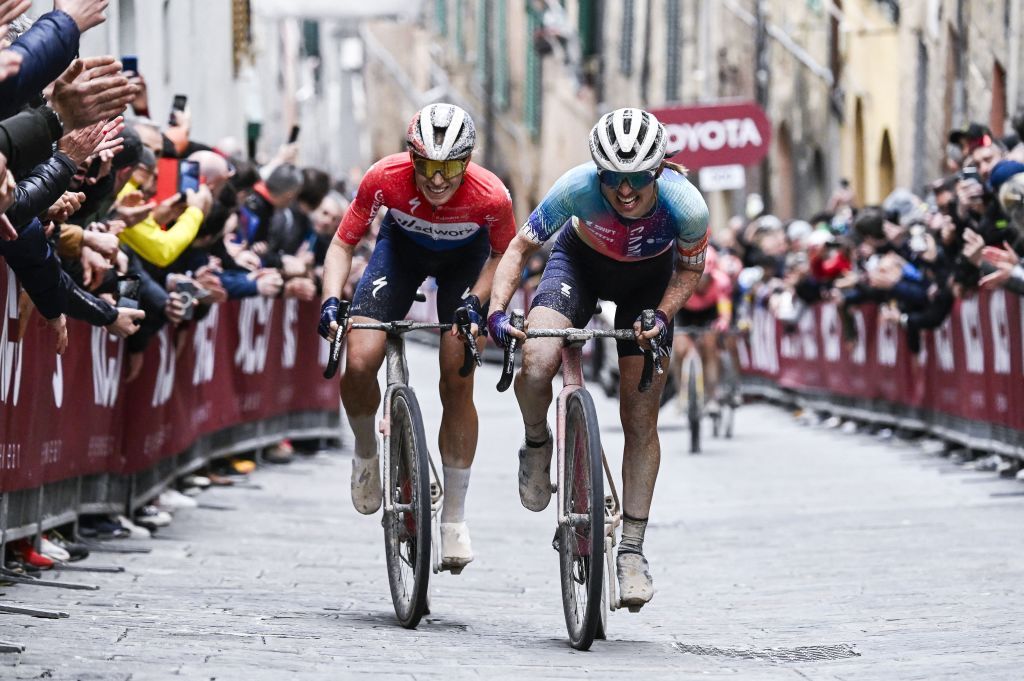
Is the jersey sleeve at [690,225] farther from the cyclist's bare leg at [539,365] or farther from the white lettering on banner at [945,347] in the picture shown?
the white lettering on banner at [945,347]

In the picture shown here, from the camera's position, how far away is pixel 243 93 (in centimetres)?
3253

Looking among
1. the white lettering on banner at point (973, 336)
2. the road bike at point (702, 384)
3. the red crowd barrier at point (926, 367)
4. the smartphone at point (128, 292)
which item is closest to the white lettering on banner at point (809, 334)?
the red crowd barrier at point (926, 367)

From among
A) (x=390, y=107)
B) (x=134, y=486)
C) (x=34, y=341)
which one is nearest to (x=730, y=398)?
(x=134, y=486)

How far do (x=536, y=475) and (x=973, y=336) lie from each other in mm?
9375

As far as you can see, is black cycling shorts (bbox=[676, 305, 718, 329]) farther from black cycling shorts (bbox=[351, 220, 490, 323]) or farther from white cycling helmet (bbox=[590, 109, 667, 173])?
white cycling helmet (bbox=[590, 109, 667, 173])

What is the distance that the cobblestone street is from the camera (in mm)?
7945

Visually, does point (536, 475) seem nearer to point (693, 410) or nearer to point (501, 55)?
point (693, 410)

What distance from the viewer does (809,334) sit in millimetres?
26609

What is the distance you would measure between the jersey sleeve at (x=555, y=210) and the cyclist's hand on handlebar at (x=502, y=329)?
0.39 meters

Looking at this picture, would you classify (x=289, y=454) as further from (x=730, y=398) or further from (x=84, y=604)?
(x=84, y=604)

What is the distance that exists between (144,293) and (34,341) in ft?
6.59

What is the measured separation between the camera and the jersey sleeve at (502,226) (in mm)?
9516

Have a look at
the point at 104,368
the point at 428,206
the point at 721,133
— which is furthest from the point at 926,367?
the point at 428,206

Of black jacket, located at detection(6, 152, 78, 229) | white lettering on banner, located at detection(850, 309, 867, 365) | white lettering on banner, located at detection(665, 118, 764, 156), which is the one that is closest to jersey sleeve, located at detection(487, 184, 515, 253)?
black jacket, located at detection(6, 152, 78, 229)
